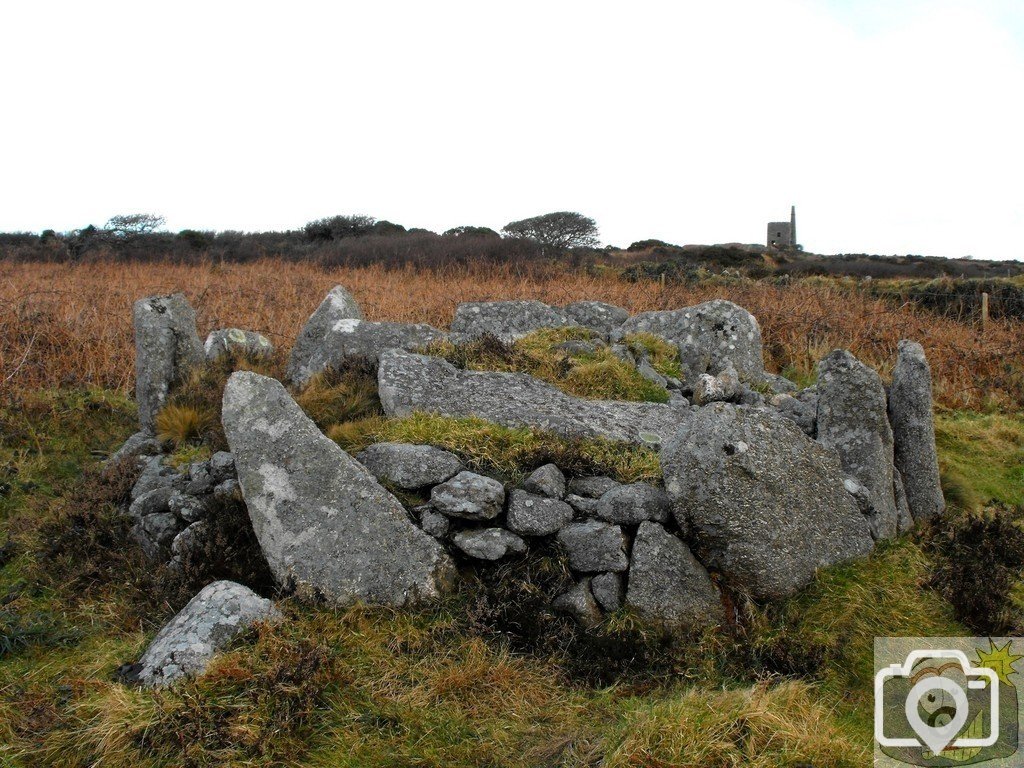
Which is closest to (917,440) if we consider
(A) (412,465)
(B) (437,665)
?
(A) (412,465)

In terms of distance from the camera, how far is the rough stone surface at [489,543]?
545 cm

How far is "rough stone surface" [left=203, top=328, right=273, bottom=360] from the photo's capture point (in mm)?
9102

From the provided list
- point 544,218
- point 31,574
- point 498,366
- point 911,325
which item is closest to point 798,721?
point 498,366

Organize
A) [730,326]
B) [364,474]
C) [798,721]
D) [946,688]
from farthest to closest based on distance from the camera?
1. [730,326]
2. [364,474]
3. [946,688]
4. [798,721]

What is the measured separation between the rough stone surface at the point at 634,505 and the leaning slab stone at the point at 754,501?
0.18 metres

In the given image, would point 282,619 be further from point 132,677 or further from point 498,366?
point 498,366

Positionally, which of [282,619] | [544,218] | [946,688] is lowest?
[946,688]

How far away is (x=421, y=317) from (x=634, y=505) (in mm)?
8678

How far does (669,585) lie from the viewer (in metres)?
5.19

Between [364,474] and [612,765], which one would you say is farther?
[364,474]

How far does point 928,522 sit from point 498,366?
4.49m

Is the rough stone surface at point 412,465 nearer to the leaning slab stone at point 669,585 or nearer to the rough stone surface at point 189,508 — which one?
the rough stone surface at point 189,508

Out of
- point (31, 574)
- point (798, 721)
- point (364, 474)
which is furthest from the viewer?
point (31, 574)

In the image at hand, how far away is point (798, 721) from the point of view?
13.2 ft
